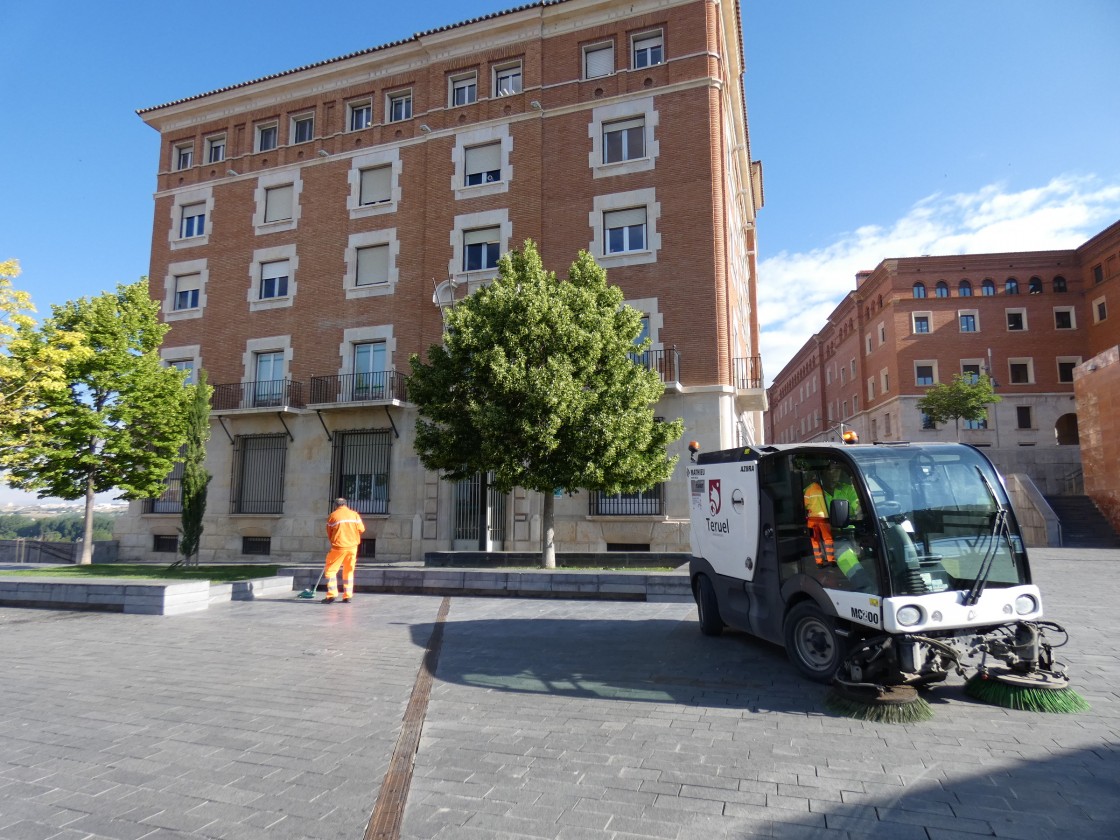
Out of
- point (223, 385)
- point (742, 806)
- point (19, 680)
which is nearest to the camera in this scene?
point (742, 806)

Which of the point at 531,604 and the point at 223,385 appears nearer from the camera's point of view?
the point at 531,604

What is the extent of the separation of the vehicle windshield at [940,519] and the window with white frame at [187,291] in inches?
969

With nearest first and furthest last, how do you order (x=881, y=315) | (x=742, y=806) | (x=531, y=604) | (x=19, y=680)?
A: (x=742, y=806)
(x=19, y=680)
(x=531, y=604)
(x=881, y=315)

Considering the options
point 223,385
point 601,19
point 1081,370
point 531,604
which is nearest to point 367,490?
point 223,385

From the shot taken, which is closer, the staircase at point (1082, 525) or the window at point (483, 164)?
the window at point (483, 164)

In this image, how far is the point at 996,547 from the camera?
5.24 metres

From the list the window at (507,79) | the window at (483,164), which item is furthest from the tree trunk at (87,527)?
the window at (507,79)

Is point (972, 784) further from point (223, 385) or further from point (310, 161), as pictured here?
point (310, 161)

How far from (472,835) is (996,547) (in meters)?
4.43

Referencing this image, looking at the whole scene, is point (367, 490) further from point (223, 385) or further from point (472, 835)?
point (472, 835)

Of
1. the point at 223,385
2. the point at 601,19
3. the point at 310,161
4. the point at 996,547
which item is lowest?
the point at 996,547

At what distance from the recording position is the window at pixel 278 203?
2364 cm

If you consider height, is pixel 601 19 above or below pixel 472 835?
above

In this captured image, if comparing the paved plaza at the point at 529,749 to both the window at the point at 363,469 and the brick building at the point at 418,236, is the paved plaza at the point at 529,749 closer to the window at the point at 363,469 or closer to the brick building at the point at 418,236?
the brick building at the point at 418,236
